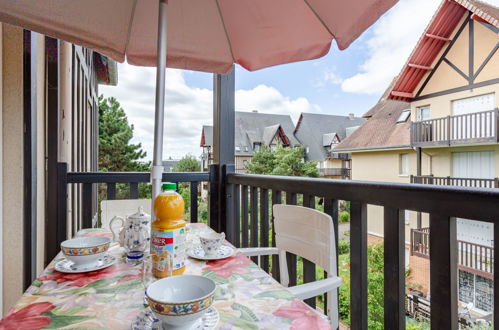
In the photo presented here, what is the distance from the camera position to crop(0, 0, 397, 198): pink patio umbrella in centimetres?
122

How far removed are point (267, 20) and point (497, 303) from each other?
1.51 meters

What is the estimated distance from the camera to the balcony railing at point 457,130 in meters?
1.78

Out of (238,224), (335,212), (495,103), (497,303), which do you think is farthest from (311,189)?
(495,103)

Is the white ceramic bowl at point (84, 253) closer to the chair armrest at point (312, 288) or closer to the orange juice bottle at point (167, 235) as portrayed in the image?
the orange juice bottle at point (167, 235)

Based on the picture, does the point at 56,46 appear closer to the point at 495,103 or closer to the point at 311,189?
the point at 311,189

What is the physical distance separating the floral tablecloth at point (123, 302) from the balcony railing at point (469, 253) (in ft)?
1.92

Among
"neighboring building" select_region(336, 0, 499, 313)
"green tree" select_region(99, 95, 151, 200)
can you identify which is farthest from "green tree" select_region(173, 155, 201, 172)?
"green tree" select_region(99, 95, 151, 200)

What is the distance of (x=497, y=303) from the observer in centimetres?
80

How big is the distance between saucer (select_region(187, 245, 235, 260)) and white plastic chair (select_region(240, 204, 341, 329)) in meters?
0.22

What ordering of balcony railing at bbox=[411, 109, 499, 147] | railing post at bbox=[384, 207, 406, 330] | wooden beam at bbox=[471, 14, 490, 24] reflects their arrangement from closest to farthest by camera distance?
railing post at bbox=[384, 207, 406, 330]
balcony railing at bbox=[411, 109, 499, 147]
wooden beam at bbox=[471, 14, 490, 24]

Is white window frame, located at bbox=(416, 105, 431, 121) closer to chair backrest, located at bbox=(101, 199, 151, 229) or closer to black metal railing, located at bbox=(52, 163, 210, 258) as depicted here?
black metal railing, located at bbox=(52, 163, 210, 258)

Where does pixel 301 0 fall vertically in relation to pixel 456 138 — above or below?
above

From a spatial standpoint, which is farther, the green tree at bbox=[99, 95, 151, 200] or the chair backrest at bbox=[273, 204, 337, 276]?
the green tree at bbox=[99, 95, 151, 200]

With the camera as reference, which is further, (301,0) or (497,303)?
(301,0)
